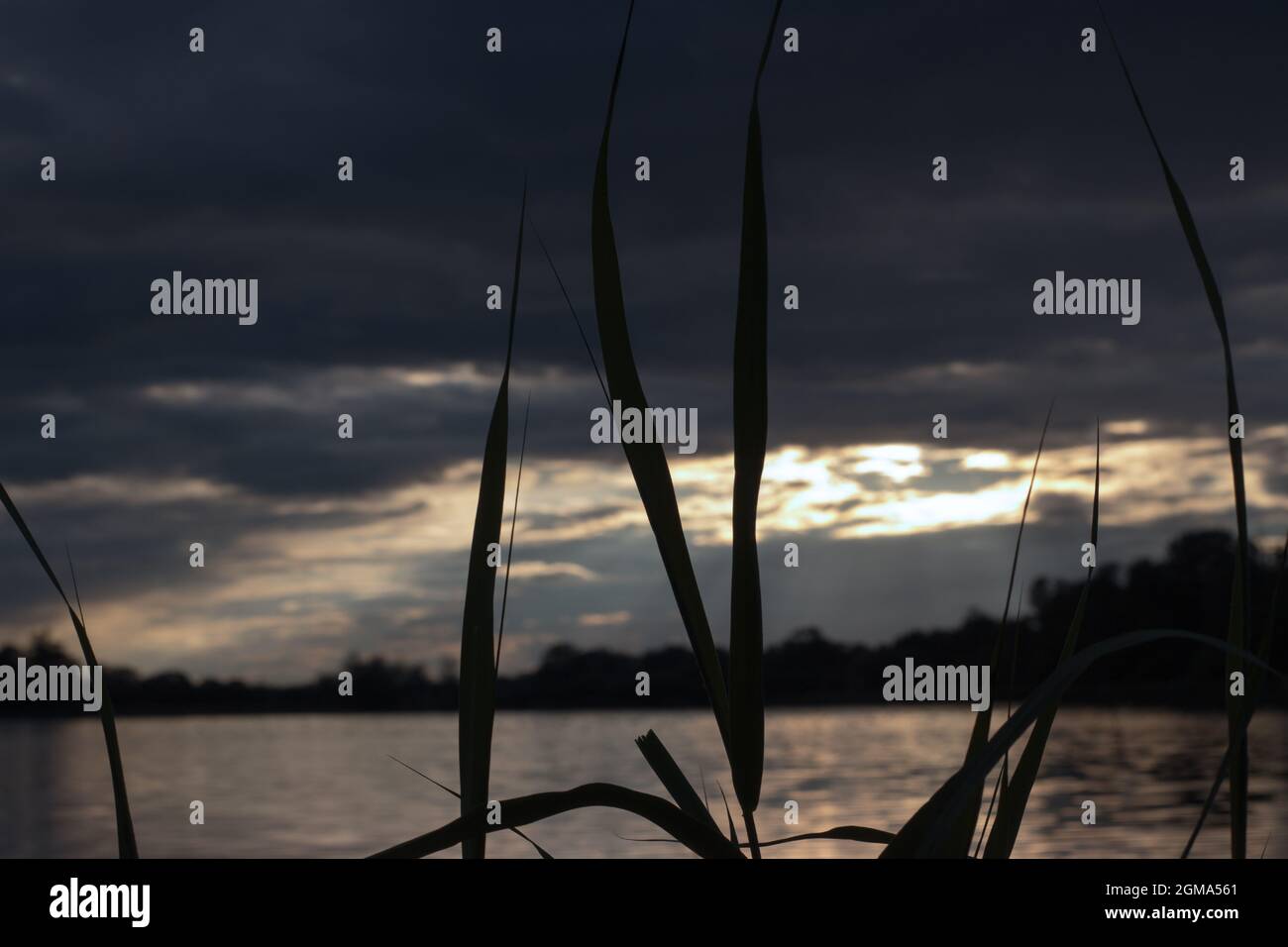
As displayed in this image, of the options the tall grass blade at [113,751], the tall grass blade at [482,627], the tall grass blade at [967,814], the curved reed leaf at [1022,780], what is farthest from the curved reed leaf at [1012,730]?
the tall grass blade at [113,751]

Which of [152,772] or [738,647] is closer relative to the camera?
[738,647]

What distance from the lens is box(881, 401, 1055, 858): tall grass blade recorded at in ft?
1.90

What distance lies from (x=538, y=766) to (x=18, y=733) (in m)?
52.0

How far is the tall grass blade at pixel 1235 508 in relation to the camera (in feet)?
2.29

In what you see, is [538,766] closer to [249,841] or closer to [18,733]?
[249,841]

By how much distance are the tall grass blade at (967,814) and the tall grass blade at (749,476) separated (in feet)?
0.34

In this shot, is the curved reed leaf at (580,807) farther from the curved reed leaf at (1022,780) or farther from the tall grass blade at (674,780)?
the curved reed leaf at (1022,780)

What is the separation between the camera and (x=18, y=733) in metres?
70.1

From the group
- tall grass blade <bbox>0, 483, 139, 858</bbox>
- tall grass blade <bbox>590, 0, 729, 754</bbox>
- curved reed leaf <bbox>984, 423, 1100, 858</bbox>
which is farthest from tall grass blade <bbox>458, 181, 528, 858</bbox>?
curved reed leaf <bbox>984, 423, 1100, 858</bbox>

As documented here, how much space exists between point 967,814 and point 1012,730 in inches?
10.1

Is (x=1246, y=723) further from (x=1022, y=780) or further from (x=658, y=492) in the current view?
(x=658, y=492)

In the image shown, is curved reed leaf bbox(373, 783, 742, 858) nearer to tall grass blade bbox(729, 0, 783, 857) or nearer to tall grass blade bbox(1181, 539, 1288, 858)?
tall grass blade bbox(729, 0, 783, 857)

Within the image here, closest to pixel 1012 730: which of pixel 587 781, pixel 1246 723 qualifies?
pixel 1246 723
